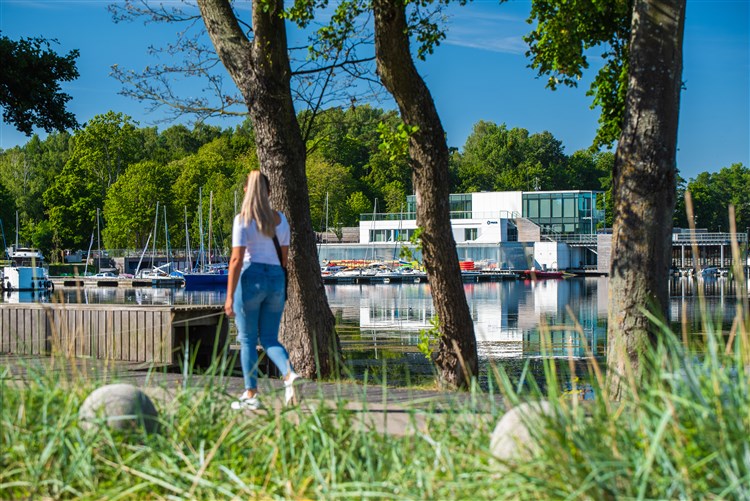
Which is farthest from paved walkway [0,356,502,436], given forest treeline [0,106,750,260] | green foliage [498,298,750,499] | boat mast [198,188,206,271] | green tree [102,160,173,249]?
green tree [102,160,173,249]

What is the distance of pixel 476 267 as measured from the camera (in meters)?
80.9

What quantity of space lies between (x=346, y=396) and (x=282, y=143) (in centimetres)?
390

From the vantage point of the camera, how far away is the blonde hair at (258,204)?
6.38 m

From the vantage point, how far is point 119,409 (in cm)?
457

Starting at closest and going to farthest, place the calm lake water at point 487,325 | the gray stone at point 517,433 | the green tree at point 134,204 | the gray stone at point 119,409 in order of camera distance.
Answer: the gray stone at point 517,433
the gray stone at point 119,409
the calm lake water at point 487,325
the green tree at point 134,204

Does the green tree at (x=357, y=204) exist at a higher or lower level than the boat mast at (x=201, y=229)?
higher

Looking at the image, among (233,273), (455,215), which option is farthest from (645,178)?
(455,215)

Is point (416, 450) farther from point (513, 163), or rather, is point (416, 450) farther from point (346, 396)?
point (513, 163)

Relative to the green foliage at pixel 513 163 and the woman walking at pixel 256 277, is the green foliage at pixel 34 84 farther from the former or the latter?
the green foliage at pixel 513 163

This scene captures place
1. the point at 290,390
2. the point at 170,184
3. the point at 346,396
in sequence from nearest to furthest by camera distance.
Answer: the point at 290,390
the point at 346,396
the point at 170,184

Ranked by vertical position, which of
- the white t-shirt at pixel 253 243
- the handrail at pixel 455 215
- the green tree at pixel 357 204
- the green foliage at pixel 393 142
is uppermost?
the green tree at pixel 357 204

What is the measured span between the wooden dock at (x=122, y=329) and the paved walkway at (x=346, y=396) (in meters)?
0.48

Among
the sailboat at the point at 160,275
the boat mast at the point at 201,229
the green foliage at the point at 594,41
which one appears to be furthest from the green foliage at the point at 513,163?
the green foliage at the point at 594,41

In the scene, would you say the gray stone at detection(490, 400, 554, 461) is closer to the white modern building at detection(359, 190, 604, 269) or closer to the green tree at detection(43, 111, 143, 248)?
the green tree at detection(43, 111, 143, 248)
